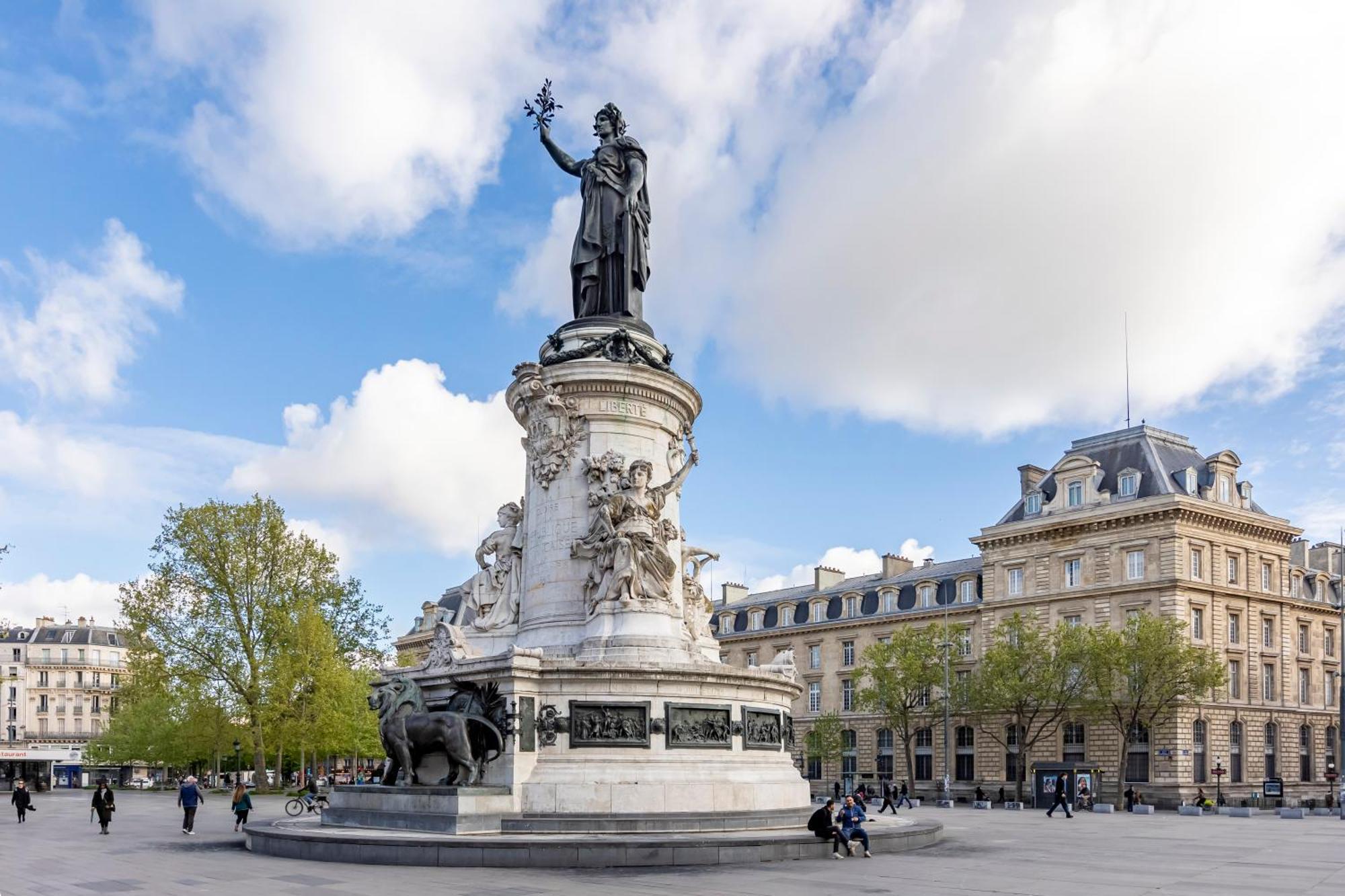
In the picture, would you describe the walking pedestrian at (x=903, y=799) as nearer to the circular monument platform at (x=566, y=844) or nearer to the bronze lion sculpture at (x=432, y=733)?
the circular monument platform at (x=566, y=844)

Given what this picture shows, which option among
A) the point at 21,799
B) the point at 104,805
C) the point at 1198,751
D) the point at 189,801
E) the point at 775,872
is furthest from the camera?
the point at 1198,751

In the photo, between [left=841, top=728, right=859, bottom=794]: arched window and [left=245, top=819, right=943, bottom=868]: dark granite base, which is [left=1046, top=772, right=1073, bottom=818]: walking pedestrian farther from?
[left=841, top=728, right=859, bottom=794]: arched window

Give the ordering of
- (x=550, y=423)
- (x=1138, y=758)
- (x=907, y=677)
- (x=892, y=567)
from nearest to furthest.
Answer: (x=550, y=423) < (x=1138, y=758) < (x=907, y=677) < (x=892, y=567)

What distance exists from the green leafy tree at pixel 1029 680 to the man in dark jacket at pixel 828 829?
47.8 m

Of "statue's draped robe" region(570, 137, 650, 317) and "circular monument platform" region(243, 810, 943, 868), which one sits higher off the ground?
"statue's draped robe" region(570, 137, 650, 317)

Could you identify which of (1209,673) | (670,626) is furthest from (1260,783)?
(670,626)

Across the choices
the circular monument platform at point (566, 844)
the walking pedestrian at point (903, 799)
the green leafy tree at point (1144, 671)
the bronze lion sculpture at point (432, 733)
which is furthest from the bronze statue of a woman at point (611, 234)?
the green leafy tree at point (1144, 671)

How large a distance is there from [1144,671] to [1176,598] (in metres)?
6.90

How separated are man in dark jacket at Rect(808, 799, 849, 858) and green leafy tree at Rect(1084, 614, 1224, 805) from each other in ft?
146

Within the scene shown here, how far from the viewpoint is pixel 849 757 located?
85250 millimetres

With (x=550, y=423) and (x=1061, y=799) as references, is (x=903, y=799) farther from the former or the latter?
(x=550, y=423)

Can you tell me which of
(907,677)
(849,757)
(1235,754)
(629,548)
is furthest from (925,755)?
(629,548)

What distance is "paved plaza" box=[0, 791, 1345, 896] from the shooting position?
641 inches

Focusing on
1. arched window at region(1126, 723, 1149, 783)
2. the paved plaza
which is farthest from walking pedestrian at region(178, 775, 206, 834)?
arched window at region(1126, 723, 1149, 783)
